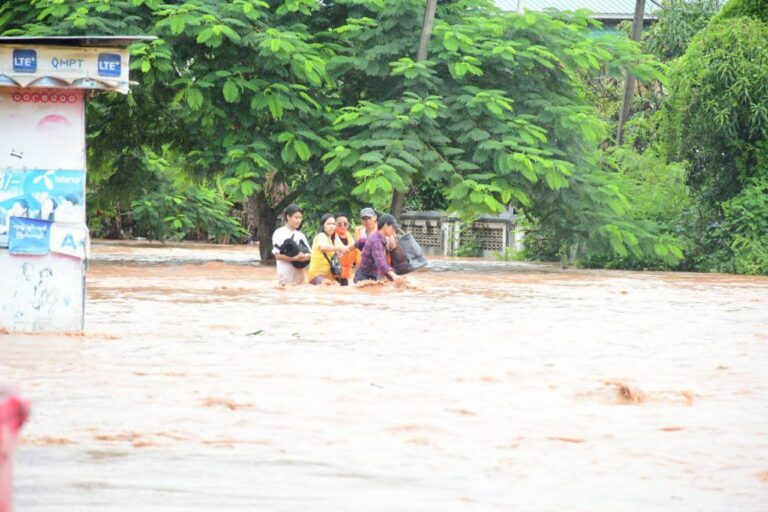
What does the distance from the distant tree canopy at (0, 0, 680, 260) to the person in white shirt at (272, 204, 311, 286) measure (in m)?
4.09

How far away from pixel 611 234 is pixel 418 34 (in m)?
5.36

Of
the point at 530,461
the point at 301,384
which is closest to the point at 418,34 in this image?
the point at 301,384

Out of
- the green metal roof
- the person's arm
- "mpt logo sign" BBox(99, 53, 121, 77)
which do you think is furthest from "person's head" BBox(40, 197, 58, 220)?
the green metal roof

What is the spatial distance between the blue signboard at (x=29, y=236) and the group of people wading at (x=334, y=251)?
6791 mm

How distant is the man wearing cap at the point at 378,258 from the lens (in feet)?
61.5

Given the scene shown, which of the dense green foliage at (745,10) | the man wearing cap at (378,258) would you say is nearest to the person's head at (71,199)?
the man wearing cap at (378,258)

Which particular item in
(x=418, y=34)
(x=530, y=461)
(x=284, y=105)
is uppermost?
(x=418, y=34)

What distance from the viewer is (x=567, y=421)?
305 inches

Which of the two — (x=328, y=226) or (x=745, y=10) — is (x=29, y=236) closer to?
(x=328, y=226)

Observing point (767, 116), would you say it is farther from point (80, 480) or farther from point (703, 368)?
point (80, 480)

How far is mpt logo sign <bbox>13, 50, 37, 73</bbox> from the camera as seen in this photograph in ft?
36.5

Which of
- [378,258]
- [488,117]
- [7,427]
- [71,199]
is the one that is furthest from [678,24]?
[7,427]

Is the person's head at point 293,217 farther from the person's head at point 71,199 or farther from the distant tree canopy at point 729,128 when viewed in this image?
the distant tree canopy at point 729,128

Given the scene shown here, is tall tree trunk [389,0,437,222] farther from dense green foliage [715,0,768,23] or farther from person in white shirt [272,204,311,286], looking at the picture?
dense green foliage [715,0,768,23]
